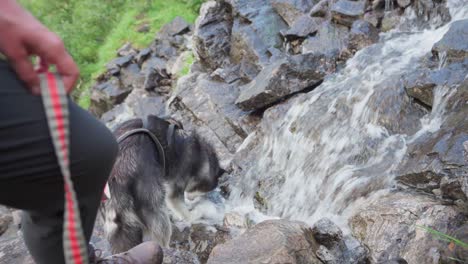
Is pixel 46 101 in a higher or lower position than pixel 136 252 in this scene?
higher

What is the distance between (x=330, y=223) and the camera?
11.0 feet

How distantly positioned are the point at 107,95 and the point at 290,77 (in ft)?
20.9

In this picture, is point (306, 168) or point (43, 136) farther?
point (306, 168)

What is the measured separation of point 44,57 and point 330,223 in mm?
2572

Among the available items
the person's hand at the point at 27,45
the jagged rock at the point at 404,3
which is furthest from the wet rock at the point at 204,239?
the jagged rock at the point at 404,3

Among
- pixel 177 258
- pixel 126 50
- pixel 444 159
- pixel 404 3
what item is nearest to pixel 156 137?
pixel 177 258

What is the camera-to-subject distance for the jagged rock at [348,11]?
6.91 m

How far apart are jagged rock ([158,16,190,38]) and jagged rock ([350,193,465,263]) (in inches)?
333

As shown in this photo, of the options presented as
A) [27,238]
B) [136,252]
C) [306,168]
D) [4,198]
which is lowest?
[306,168]

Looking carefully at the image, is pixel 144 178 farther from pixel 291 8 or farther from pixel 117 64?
pixel 117 64

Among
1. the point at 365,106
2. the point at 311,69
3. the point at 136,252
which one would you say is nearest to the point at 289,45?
the point at 311,69

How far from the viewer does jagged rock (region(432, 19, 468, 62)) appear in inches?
185

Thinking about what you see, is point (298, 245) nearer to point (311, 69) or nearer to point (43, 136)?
point (43, 136)

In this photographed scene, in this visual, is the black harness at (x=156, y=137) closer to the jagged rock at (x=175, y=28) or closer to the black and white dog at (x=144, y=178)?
the black and white dog at (x=144, y=178)
